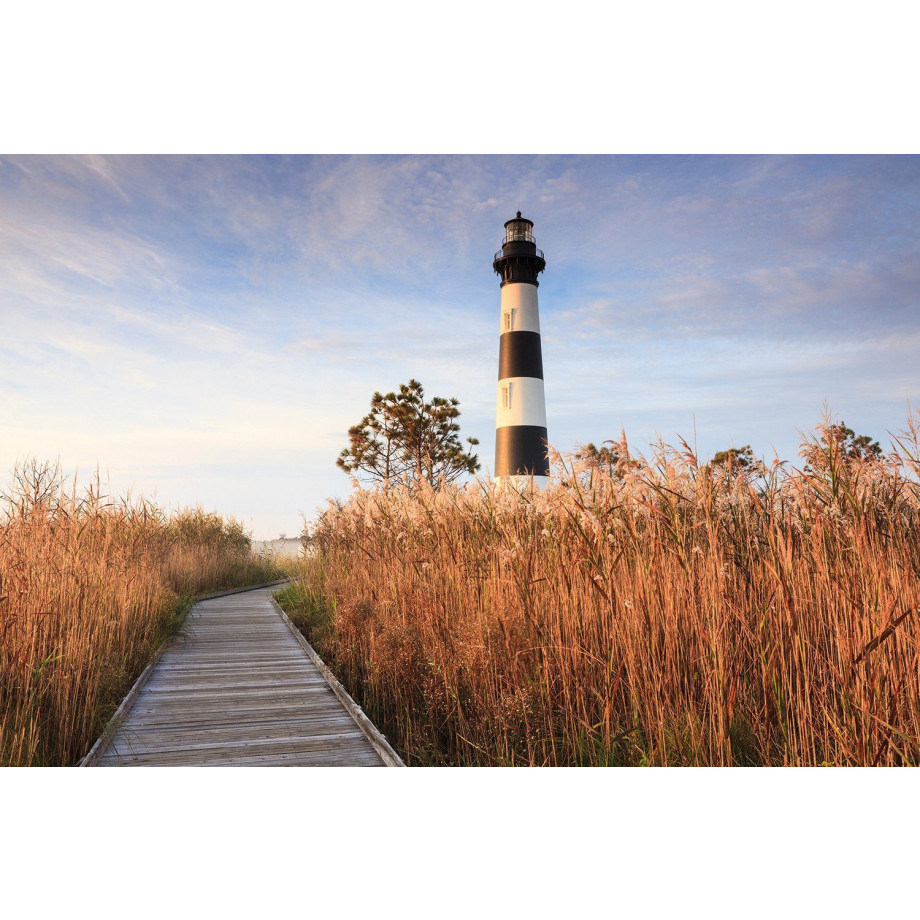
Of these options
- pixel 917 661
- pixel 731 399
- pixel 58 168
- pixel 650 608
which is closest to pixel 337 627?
pixel 650 608

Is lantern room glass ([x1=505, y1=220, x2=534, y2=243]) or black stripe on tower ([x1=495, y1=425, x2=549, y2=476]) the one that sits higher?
lantern room glass ([x1=505, y1=220, x2=534, y2=243])

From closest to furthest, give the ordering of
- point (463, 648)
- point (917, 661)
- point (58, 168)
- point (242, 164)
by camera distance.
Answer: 1. point (917, 661)
2. point (463, 648)
3. point (58, 168)
4. point (242, 164)

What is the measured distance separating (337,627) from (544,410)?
551 inches

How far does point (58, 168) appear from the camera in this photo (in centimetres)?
510

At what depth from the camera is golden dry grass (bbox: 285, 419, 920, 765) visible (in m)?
2.12

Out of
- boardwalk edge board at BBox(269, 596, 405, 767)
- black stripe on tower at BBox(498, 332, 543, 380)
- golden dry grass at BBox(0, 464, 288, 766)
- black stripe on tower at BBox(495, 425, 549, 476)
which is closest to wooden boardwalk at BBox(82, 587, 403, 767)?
boardwalk edge board at BBox(269, 596, 405, 767)

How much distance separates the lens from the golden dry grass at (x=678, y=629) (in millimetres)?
2123

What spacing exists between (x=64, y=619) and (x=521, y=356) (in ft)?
52.0

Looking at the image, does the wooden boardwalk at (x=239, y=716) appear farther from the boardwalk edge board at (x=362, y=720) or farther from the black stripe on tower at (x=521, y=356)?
the black stripe on tower at (x=521, y=356)

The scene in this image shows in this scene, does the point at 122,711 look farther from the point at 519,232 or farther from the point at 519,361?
the point at 519,232

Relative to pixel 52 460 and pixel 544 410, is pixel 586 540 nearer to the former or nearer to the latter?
pixel 52 460

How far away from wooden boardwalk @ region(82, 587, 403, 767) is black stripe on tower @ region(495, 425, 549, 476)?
40.5 ft

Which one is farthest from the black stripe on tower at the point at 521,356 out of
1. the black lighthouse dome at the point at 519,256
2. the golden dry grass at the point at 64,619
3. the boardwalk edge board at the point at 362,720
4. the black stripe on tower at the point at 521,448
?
the boardwalk edge board at the point at 362,720

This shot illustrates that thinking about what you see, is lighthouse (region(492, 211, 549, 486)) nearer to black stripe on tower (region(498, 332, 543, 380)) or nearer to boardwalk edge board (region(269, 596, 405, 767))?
black stripe on tower (region(498, 332, 543, 380))
